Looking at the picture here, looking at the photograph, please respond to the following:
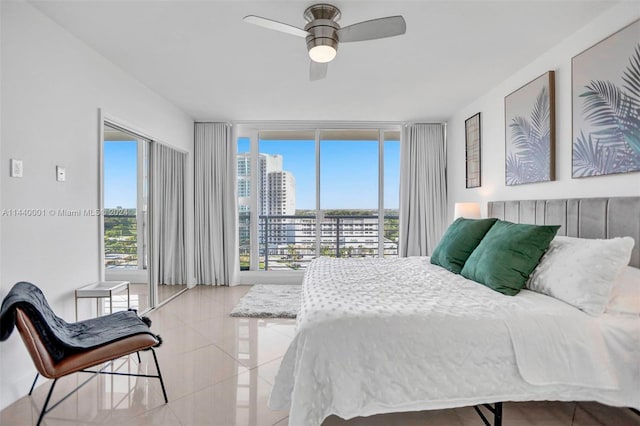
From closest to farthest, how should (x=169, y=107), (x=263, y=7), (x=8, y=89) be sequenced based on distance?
(x=8, y=89)
(x=263, y=7)
(x=169, y=107)

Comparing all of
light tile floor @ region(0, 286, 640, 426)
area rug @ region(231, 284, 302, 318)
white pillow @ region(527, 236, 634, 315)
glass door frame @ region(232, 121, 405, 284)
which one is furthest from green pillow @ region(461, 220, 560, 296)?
glass door frame @ region(232, 121, 405, 284)

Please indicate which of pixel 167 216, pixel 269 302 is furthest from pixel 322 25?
pixel 167 216

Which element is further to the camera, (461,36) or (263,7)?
(461,36)

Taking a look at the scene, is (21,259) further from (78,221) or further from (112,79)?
(112,79)

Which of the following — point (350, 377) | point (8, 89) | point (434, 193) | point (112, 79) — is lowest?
point (350, 377)

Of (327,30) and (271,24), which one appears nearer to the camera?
(271,24)

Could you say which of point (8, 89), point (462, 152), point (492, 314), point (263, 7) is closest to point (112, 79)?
point (8, 89)

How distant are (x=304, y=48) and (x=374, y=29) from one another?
2.82 feet

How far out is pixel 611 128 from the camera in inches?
83.4

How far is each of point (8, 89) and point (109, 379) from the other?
2.01 m

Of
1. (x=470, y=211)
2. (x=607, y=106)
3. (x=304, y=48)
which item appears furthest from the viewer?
(x=470, y=211)

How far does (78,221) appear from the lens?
2.62 m

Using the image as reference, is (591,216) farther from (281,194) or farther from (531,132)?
(281,194)

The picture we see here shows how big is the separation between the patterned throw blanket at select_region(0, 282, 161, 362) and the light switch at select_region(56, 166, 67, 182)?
2.62 feet
